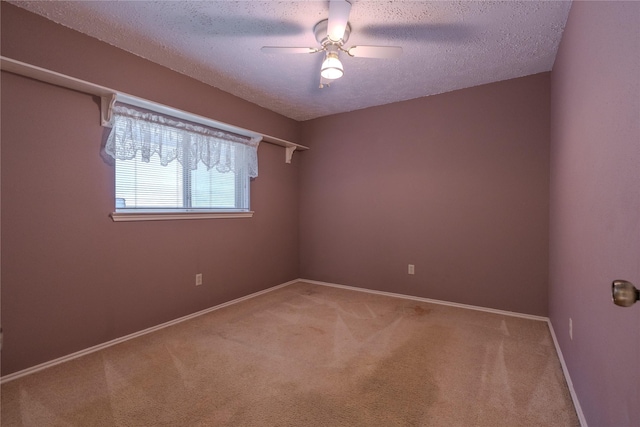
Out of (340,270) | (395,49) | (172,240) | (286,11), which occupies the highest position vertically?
(286,11)

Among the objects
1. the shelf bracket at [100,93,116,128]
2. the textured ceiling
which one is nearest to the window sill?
the shelf bracket at [100,93,116,128]

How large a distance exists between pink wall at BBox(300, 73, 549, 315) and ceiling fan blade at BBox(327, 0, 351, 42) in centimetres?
190

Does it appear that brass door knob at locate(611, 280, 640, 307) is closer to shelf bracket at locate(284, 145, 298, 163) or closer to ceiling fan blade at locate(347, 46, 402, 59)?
ceiling fan blade at locate(347, 46, 402, 59)

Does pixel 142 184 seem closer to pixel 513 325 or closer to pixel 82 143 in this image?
pixel 82 143

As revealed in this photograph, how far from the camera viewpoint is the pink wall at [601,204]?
93 centimetres

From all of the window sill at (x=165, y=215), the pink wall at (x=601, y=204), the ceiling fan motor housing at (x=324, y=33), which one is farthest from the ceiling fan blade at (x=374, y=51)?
the window sill at (x=165, y=215)

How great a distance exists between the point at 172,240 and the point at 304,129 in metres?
2.48

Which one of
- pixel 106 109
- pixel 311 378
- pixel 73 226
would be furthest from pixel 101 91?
pixel 311 378

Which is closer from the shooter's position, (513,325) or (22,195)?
(22,195)

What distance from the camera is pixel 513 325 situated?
8.82 ft

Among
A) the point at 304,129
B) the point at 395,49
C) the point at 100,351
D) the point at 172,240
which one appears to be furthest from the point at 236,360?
the point at 304,129

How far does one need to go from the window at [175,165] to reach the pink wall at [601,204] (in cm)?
292

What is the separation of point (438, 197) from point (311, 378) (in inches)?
94.8

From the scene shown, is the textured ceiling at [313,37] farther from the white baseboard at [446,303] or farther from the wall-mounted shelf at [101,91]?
the white baseboard at [446,303]
